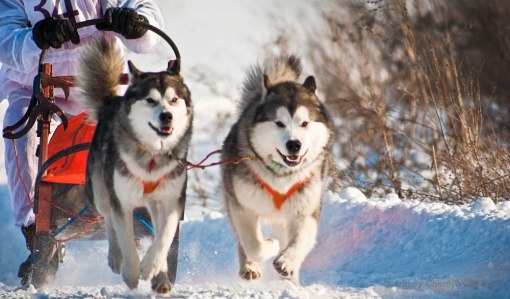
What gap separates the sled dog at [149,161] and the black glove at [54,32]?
424 mm

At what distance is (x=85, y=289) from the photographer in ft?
12.2

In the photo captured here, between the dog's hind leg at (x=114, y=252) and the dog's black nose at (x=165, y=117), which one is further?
the dog's hind leg at (x=114, y=252)

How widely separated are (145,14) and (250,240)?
54.7 inches

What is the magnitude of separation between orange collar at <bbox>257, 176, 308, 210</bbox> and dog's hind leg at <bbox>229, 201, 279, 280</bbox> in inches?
6.3

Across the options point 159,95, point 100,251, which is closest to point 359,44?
point 100,251

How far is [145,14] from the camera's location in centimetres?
433

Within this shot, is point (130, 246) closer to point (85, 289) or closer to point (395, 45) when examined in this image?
point (85, 289)

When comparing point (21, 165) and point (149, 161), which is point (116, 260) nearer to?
point (149, 161)

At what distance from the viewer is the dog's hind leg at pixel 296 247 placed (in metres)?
3.67

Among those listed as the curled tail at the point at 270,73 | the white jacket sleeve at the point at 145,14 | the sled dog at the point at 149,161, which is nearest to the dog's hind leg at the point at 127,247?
the sled dog at the point at 149,161

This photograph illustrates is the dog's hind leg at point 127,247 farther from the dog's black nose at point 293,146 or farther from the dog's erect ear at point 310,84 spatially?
the dog's erect ear at point 310,84

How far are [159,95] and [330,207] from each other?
2.44 metres

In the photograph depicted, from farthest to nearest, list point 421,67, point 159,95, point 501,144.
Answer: point 421,67, point 501,144, point 159,95

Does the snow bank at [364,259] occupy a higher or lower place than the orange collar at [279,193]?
lower
